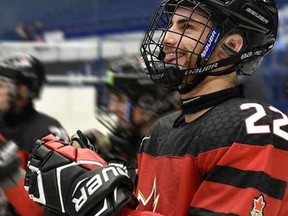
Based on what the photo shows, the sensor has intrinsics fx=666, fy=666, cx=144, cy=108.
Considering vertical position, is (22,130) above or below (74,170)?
below

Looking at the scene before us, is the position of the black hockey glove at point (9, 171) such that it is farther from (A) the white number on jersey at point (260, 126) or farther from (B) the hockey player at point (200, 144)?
(A) the white number on jersey at point (260, 126)

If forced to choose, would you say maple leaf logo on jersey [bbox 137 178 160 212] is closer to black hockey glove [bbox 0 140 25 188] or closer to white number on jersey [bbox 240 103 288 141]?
white number on jersey [bbox 240 103 288 141]

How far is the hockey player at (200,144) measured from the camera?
4.76 ft

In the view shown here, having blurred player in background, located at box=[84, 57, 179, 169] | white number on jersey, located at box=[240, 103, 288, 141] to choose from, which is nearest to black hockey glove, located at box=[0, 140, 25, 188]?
blurred player in background, located at box=[84, 57, 179, 169]

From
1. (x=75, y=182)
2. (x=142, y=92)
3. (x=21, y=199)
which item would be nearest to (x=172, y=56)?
(x=75, y=182)

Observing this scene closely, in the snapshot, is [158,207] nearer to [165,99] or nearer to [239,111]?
[239,111]

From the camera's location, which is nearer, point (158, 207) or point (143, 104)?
point (158, 207)

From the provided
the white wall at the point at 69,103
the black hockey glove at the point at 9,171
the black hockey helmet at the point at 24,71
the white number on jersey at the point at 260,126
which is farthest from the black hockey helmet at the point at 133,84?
the white wall at the point at 69,103

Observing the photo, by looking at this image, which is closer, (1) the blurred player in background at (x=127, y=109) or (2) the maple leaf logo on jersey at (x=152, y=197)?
(2) the maple leaf logo on jersey at (x=152, y=197)

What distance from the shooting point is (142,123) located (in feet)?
10.4

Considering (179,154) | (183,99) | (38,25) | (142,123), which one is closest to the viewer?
(179,154)

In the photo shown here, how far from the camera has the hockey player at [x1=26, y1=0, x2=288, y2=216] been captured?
145cm

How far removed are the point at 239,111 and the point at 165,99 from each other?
1.82 metres

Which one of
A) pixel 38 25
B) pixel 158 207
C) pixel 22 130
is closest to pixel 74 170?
pixel 158 207
